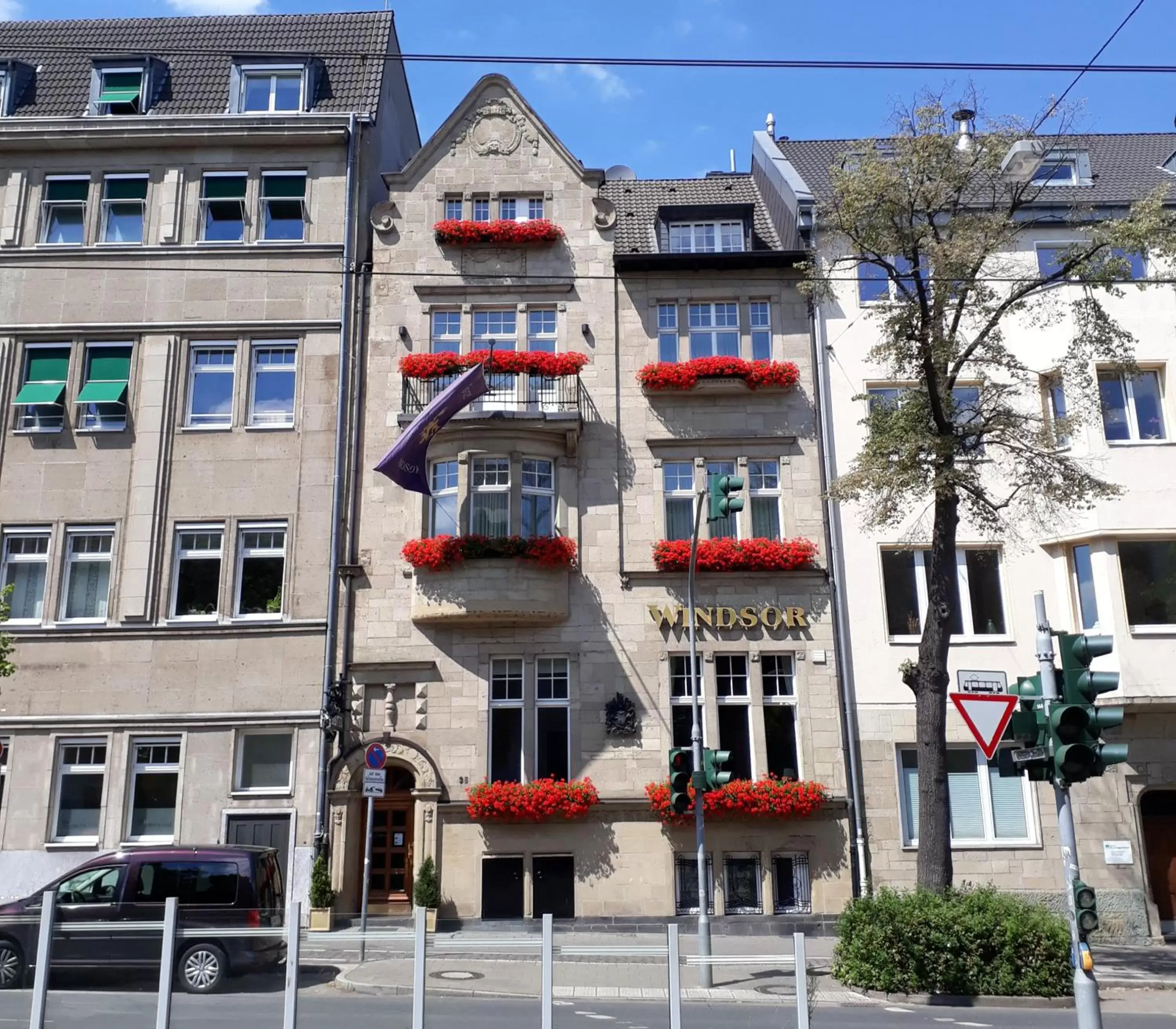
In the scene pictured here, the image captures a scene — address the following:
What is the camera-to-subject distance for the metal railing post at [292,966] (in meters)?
9.41

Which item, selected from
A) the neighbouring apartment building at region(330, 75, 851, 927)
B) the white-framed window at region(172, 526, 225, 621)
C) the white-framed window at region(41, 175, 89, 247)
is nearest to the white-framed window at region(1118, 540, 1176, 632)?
the neighbouring apartment building at region(330, 75, 851, 927)

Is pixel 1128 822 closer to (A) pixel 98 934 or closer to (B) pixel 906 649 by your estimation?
(B) pixel 906 649

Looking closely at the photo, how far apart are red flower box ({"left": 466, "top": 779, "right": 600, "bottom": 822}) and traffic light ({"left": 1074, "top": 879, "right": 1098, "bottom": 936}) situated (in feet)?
39.3

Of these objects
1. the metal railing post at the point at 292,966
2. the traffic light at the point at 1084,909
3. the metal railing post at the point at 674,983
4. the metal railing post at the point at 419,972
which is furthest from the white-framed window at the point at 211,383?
the traffic light at the point at 1084,909

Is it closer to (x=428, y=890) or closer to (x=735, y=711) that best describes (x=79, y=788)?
(x=428, y=890)

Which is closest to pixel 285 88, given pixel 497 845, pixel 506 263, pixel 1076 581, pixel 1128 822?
pixel 506 263

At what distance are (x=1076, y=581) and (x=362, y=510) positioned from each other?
1467 centimetres

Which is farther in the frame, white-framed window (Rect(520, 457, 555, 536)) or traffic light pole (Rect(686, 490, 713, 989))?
white-framed window (Rect(520, 457, 555, 536))

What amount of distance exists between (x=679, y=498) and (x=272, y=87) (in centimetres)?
1399

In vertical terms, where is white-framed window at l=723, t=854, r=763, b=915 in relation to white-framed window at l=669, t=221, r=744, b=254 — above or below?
below

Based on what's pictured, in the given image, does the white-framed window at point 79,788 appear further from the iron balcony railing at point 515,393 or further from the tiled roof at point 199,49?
the tiled roof at point 199,49

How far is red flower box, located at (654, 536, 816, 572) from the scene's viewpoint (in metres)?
22.4

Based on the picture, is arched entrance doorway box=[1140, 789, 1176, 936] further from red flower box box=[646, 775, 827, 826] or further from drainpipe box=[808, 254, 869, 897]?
red flower box box=[646, 775, 827, 826]

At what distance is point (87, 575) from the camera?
23.1 metres
